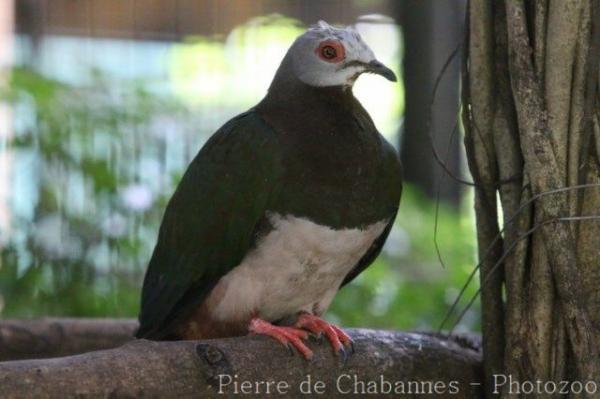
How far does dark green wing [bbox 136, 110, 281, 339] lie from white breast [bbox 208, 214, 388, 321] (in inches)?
2.1

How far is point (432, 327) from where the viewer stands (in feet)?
18.0

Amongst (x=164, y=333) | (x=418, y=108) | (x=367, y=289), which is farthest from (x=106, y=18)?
(x=164, y=333)

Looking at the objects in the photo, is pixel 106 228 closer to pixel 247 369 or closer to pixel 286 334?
pixel 286 334

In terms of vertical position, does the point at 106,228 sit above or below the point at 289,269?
below

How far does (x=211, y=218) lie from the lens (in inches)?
139

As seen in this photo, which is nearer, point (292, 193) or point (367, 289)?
point (292, 193)

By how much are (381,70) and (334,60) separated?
0.17 m

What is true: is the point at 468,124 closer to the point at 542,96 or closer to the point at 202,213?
the point at 542,96

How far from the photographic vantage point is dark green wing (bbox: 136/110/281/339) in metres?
3.43

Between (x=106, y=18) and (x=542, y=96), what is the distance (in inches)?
225

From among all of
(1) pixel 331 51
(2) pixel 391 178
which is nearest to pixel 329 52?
(1) pixel 331 51

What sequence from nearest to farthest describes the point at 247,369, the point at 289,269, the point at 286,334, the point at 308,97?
the point at 247,369 → the point at 286,334 → the point at 289,269 → the point at 308,97

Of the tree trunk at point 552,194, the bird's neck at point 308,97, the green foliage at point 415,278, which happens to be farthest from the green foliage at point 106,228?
the tree trunk at point 552,194

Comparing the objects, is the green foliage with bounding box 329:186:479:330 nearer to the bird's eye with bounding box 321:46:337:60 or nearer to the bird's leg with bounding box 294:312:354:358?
the bird's leg with bounding box 294:312:354:358
